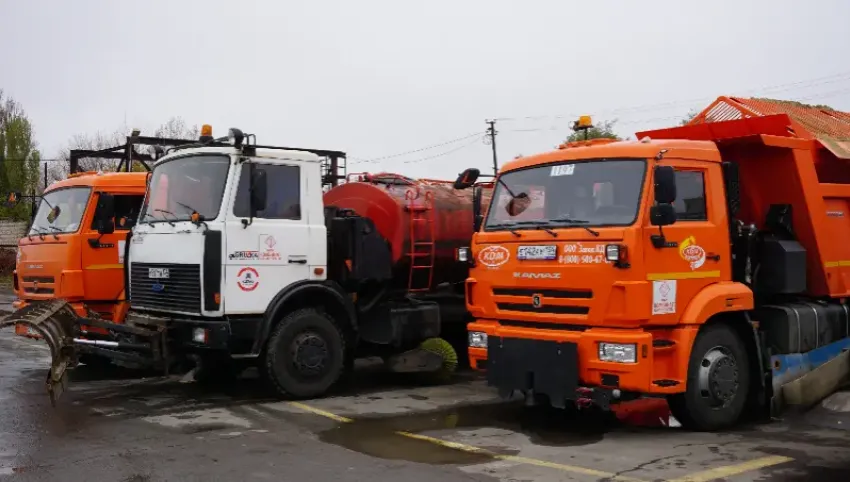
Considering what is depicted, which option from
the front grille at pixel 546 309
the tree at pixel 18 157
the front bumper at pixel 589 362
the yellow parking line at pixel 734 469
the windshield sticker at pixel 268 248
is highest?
the tree at pixel 18 157

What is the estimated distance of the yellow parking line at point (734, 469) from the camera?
5.89m

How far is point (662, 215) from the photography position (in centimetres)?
684

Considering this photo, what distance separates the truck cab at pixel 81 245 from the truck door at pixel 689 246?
22.9 ft

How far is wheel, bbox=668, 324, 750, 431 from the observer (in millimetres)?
7184

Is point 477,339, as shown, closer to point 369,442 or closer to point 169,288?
point 369,442

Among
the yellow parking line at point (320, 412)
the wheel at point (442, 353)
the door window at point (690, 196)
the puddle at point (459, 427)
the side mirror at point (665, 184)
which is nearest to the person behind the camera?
the puddle at point (459, 427)

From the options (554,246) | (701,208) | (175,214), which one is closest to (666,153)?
(701,208)

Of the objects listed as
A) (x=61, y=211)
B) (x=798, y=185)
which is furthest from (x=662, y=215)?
(x=61, y=211)

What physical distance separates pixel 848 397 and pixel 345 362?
5706 millimetres

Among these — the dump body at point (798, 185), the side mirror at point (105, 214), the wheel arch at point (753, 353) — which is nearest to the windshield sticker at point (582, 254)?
the wheel arch at point (753, 353)

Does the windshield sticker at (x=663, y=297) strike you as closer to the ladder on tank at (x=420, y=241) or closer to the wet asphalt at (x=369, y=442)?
the wet asphalt at (x=369, y=442)

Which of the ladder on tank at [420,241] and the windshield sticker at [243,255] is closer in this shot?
the windshield sticker at [243,255]

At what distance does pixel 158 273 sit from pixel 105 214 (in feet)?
6.16

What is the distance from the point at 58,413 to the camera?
8.22 m
